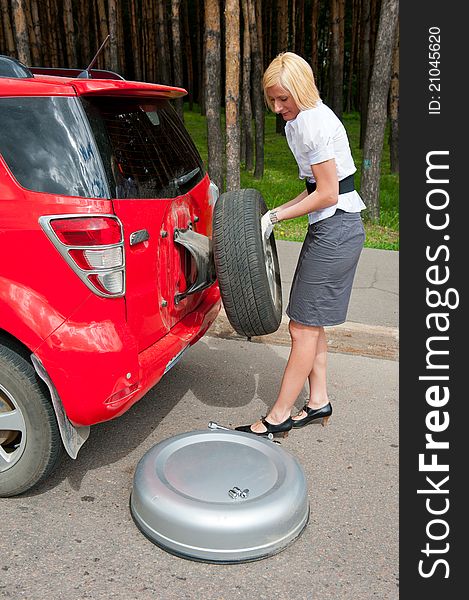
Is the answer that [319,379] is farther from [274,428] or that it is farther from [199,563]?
[199,563]

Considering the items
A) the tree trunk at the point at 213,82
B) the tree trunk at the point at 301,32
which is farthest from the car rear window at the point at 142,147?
the tree trunk at the point at 301,32

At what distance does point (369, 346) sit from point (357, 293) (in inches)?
45.2

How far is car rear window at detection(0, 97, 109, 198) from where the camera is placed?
279 centimetres

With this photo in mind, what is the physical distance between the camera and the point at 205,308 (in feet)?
12.6

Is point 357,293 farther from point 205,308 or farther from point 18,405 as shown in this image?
point 18,405

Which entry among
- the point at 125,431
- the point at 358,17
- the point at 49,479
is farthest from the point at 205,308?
the point at 358,17

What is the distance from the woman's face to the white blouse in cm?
3

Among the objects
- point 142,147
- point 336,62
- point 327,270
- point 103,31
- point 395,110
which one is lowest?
point 395,110

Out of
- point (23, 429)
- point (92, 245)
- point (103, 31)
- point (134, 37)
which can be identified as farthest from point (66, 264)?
point (134, 37)

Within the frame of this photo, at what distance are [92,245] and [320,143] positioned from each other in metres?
1.19

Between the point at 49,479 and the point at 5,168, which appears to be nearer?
the point at 5,168

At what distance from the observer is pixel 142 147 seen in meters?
3.25

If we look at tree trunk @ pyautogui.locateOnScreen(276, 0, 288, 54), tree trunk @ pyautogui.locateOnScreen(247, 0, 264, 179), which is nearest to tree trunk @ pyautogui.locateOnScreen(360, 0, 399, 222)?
tree trunk @ pyautogui.locateOnScreen(247, 0, 264, 179)

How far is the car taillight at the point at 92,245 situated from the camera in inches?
108
